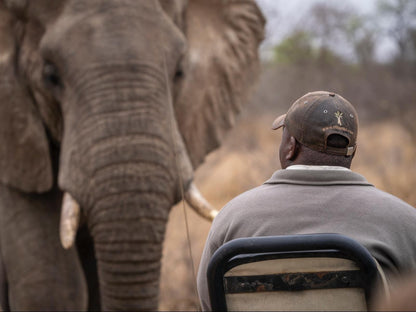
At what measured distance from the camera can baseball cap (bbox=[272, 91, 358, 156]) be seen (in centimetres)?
181

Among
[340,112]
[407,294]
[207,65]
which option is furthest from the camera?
[207,65]

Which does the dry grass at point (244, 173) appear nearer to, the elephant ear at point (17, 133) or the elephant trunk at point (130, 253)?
the elephant ear at point (17, 133)

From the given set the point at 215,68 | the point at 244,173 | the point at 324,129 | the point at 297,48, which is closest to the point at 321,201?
the point at 324,129

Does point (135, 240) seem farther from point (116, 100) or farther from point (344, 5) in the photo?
point (344, 5)

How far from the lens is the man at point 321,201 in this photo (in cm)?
167

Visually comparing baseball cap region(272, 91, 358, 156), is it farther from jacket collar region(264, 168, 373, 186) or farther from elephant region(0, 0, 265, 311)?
elephant region(0, 0, 265, 311)

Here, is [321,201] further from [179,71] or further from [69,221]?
[179,71]

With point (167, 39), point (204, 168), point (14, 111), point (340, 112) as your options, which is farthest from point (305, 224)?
point (204, 168)

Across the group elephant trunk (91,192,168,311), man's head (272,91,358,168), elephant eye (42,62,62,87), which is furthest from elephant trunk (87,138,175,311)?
man's head (272,91,358,168)

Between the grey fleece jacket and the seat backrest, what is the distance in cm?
13

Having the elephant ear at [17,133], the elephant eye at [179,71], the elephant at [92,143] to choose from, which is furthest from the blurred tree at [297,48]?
the elephant ear at [17,133]

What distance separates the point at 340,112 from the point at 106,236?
1.45m

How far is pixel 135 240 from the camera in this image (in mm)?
2957

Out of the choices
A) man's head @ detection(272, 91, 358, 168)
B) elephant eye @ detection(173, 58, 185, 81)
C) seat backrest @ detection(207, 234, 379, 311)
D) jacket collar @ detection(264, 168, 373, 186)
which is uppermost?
man's head @ detection(272, 91, 358, 168)
